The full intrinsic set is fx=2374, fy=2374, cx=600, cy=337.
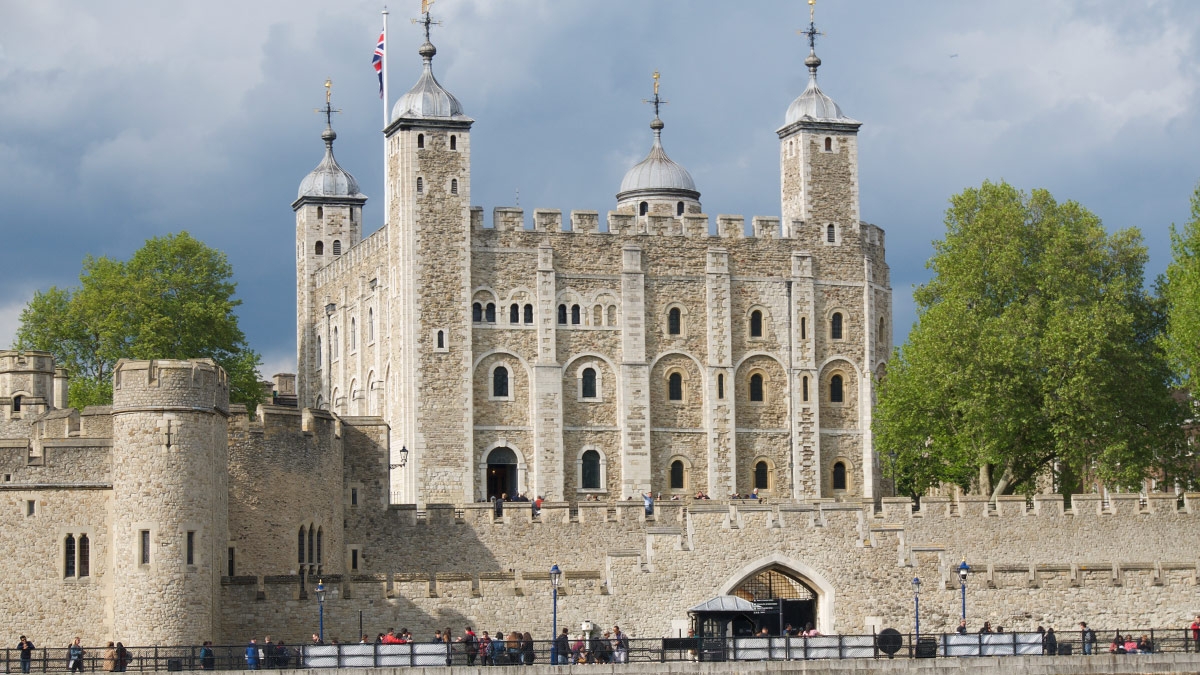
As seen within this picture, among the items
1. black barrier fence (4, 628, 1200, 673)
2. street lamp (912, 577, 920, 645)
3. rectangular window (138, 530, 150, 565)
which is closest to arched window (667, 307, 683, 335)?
street lamp (912, 577, 920, 645)

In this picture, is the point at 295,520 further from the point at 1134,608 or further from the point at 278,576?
the point at 1134,608

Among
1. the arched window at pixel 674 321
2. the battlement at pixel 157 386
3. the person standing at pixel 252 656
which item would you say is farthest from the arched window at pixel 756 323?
the person standing at pixel 252 656

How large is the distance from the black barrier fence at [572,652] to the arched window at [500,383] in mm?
26585

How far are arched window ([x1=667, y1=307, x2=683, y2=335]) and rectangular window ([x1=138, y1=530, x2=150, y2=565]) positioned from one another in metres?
30.7

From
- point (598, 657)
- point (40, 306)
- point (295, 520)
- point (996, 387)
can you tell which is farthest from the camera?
point (40, 306)

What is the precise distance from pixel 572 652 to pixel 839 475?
32.0 meters

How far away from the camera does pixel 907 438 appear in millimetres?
72438

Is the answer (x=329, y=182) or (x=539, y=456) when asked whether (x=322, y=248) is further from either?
(x=539, y=456)

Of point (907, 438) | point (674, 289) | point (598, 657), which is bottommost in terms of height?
point (598, 657)

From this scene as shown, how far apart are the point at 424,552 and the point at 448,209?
1605cm

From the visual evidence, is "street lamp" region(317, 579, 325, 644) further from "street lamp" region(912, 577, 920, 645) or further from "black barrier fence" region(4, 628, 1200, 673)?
"street lamp" region(912, 577, 920, 645)

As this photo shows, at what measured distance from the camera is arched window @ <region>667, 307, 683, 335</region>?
250 ft

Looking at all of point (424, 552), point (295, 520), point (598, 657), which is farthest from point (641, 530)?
point (598, 657)

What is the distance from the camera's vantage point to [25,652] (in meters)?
45.6
